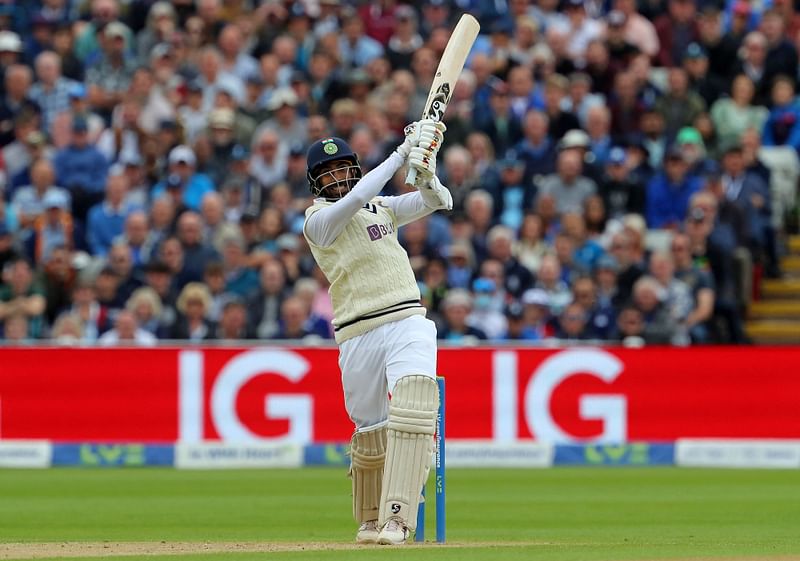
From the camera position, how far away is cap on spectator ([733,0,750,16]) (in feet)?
66.6

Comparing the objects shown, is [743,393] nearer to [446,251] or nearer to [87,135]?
[446,251]

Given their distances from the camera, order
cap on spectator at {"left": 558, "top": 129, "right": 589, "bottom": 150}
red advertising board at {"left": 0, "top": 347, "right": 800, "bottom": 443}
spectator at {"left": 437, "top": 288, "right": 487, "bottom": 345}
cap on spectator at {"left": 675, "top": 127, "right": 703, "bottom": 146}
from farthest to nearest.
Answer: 1. cap on spectator at {"left": 675, "top": 127, "right": 703, "bottom": 146}
2. cap on spectator at {"left": 558, "top": 129, "right": 589, "bottom": 150}
3. spectator at {"left": 437, "top": 288, "right": 487, "bottom": 345}
4. red advertising board at {"left": 0, "top": 347, "right": 800, "bottom": 443}

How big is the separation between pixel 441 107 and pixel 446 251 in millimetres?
8364

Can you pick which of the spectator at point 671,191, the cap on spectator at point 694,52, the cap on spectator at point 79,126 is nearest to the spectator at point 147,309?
the cap on spectator at point 79,126

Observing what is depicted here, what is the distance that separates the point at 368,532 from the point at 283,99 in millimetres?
10306

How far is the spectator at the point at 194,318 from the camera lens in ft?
55.5

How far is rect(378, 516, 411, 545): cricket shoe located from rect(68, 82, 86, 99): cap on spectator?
11.5m

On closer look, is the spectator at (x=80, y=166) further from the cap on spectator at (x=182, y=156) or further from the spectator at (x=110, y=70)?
the spectator at (x=110, y=70)

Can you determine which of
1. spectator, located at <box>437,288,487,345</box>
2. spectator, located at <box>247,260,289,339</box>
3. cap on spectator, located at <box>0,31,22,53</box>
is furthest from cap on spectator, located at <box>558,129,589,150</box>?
cap on spectator, located at <box>0,31,22,53</box>

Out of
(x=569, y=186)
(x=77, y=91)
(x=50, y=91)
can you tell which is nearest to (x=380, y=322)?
(x=569, y=186)

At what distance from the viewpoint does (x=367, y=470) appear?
9273mm

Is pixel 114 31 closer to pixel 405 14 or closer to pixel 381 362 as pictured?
pixel 405 14

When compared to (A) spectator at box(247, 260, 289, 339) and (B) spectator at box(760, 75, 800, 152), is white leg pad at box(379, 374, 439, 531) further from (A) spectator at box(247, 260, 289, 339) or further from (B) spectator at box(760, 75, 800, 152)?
(B) spectator at box(760, 75, 800, 152)

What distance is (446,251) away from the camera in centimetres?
1748
